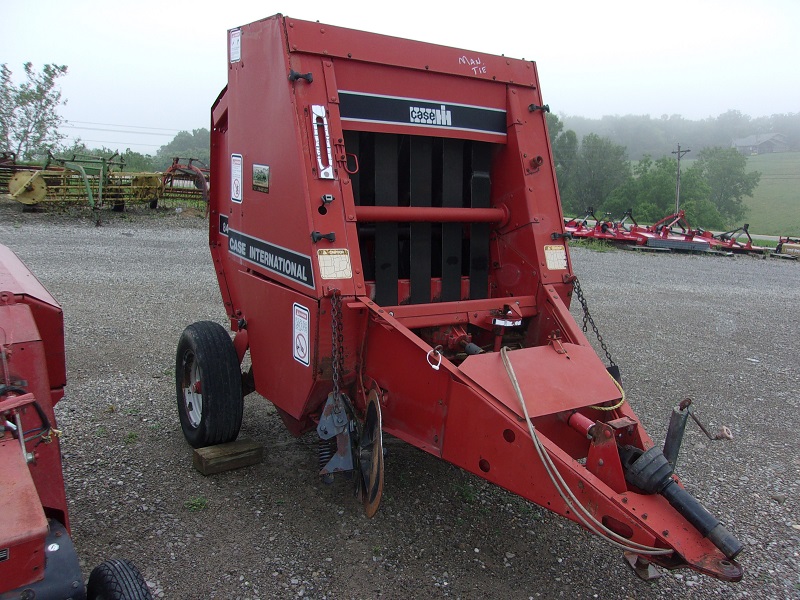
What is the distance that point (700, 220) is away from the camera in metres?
44.1

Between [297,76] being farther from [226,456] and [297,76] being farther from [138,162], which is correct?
[138,162]

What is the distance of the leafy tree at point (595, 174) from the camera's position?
51.7 metres

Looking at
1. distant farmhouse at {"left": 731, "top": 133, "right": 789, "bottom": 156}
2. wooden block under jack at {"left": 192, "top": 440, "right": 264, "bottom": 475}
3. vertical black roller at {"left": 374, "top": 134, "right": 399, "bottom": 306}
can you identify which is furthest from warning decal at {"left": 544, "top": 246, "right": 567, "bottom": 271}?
distant farmhouse at {"left": 731, "top": 133, "right": 789, "bottom": 156}

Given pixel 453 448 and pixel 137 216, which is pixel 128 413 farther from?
pixel 137 216

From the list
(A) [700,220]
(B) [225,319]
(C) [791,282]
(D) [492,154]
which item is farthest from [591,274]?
(A) [700,220]

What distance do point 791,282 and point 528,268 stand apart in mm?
13431

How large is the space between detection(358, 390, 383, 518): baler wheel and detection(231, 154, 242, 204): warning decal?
168cm

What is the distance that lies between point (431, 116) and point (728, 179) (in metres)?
67.7

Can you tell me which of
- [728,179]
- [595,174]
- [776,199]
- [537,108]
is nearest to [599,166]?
[595,174]

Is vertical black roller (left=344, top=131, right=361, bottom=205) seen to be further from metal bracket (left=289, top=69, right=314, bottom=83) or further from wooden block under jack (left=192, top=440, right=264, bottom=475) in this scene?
wooden block under jack (left=192, top=440, right=264, bottom=475)

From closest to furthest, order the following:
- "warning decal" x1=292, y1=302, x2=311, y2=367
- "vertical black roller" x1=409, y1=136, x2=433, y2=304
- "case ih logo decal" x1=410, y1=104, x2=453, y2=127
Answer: "warning decal" x1=292, y1=302, x2=311, y2=367 → "case ih logo decal" x1=410, y1=104, x2=453, y2=127 → "vertical black roller" x1=409, y1=136, x2=433, y2=304

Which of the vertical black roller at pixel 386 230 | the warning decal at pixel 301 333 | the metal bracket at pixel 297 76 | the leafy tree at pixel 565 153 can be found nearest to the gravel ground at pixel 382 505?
the warning decal at pixel 301 333

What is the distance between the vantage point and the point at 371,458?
9.93 ft

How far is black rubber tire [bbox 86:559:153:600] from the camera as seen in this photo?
1977 millimetres
